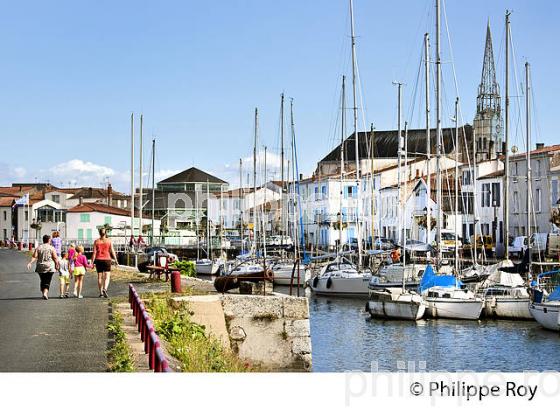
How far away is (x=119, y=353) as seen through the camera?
12.3 metres

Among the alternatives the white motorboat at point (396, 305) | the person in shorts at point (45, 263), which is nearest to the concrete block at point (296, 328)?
the person in shorts at point (45, 263)

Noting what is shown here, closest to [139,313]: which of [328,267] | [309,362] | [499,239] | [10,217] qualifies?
[309,362]

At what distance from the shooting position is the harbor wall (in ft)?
54.5

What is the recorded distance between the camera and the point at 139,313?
1438 cm

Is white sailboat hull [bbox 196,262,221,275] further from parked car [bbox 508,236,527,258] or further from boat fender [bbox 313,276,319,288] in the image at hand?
parked car [bbox 508,236,527,258]

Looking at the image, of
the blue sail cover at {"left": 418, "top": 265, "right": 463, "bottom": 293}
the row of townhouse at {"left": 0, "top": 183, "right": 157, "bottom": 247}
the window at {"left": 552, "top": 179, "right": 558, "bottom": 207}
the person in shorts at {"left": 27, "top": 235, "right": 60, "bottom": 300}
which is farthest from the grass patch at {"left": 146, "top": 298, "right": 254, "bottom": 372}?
the row of townhouse at {"left": 0, "top": 183, "right": 157, "bottom": 247}

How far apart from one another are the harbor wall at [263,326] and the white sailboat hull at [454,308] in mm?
16149

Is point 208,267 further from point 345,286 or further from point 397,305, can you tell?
point 397,305

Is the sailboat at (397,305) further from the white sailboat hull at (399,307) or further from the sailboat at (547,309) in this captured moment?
the sailboat at (547,309)

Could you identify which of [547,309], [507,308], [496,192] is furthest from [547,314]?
[496,192]

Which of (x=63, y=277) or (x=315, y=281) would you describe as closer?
(x=63, y=277)

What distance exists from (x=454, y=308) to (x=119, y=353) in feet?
69.8

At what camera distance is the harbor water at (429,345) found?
23172 mm

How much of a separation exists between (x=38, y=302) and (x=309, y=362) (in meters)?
5.27
